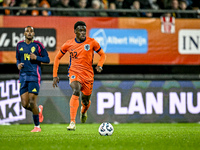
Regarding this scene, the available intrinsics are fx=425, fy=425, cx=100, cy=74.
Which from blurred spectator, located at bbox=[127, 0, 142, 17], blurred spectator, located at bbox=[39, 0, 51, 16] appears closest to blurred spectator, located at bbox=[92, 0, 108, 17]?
blurred spectator, located at bbox=[127, 0, 142, 17]

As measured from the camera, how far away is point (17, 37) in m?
11.6

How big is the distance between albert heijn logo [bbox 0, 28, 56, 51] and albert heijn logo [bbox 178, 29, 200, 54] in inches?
144

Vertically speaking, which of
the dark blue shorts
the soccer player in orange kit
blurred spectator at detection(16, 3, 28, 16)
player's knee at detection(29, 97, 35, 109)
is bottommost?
player's knee at detection(29, 97, 35, 109)

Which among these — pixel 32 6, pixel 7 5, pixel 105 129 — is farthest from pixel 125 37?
pixel 105 129

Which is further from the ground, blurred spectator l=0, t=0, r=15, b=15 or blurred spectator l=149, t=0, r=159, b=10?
blurred spectator l=149, t=0, r=159, b=10

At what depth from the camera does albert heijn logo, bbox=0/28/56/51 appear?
11523 millimetres

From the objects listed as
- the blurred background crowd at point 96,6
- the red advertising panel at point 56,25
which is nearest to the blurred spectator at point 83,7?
the blurred background crowd at point 96,6

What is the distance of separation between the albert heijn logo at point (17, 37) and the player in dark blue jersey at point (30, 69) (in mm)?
2725

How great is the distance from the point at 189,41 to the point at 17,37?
16.0ft

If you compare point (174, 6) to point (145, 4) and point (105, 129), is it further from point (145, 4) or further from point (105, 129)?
point (105, 129)

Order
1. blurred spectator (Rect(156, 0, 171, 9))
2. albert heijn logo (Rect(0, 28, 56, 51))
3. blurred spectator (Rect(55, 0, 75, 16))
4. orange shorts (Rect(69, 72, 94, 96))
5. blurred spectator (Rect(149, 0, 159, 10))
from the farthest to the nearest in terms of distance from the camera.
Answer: blurred spectator (Rect(149, 0, 159, 10)) < blurred spectator (Rect(156, 0, 171, 9)) < blurred spectator (Rect(55, 0, 75, 16)) < albert heijn logo (Rect(0, 28, 56, 51)) < orange shorts (Rect(69, 72, 94, 96))

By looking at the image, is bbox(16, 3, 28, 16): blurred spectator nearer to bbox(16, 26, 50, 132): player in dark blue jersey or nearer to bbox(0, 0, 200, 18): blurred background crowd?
bbox(0, 0, 200, 18): blurred background crowd

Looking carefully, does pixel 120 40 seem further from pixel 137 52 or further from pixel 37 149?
pixel 37 149

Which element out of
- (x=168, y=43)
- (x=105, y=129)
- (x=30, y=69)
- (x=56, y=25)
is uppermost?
(x=56, y=25)
